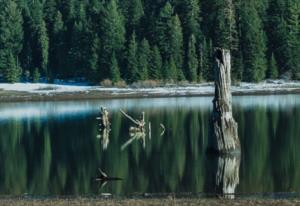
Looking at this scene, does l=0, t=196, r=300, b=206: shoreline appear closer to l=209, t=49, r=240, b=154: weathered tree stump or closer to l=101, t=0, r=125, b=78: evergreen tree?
l=209, t=49, r=240, b=154: weathered tree stump

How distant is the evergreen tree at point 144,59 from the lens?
12438 centimetres

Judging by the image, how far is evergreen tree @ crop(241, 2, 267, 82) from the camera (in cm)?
12305

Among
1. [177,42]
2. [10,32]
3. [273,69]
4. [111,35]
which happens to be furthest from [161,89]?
[10,32]

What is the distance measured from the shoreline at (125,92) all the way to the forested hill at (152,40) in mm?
5306

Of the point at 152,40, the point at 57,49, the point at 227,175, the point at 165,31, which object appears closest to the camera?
the point at 227,175

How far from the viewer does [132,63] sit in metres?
126

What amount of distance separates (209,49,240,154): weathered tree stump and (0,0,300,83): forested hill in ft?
273

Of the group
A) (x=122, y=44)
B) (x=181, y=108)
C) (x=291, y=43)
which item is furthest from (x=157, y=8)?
(x=181, y=108)

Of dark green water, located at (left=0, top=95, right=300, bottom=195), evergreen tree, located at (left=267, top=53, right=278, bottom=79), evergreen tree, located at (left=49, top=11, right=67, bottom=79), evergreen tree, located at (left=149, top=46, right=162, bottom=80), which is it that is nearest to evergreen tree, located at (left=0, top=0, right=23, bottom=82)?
evergreen tree, located at (left=49, top=11, right=67, bottom=79)

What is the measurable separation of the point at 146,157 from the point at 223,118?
505 cm

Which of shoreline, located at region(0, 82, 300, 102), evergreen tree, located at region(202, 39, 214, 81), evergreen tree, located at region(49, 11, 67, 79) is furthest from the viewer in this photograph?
evergreen tree, located at region(49, 11, 67, 79)

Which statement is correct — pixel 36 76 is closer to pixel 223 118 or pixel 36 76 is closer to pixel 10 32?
pixel 10 32

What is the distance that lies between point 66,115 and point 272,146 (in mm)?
→ 35534

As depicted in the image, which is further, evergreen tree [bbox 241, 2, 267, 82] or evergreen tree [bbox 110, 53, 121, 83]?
evergreen tree [bbox 110, 53, 121, 83]
